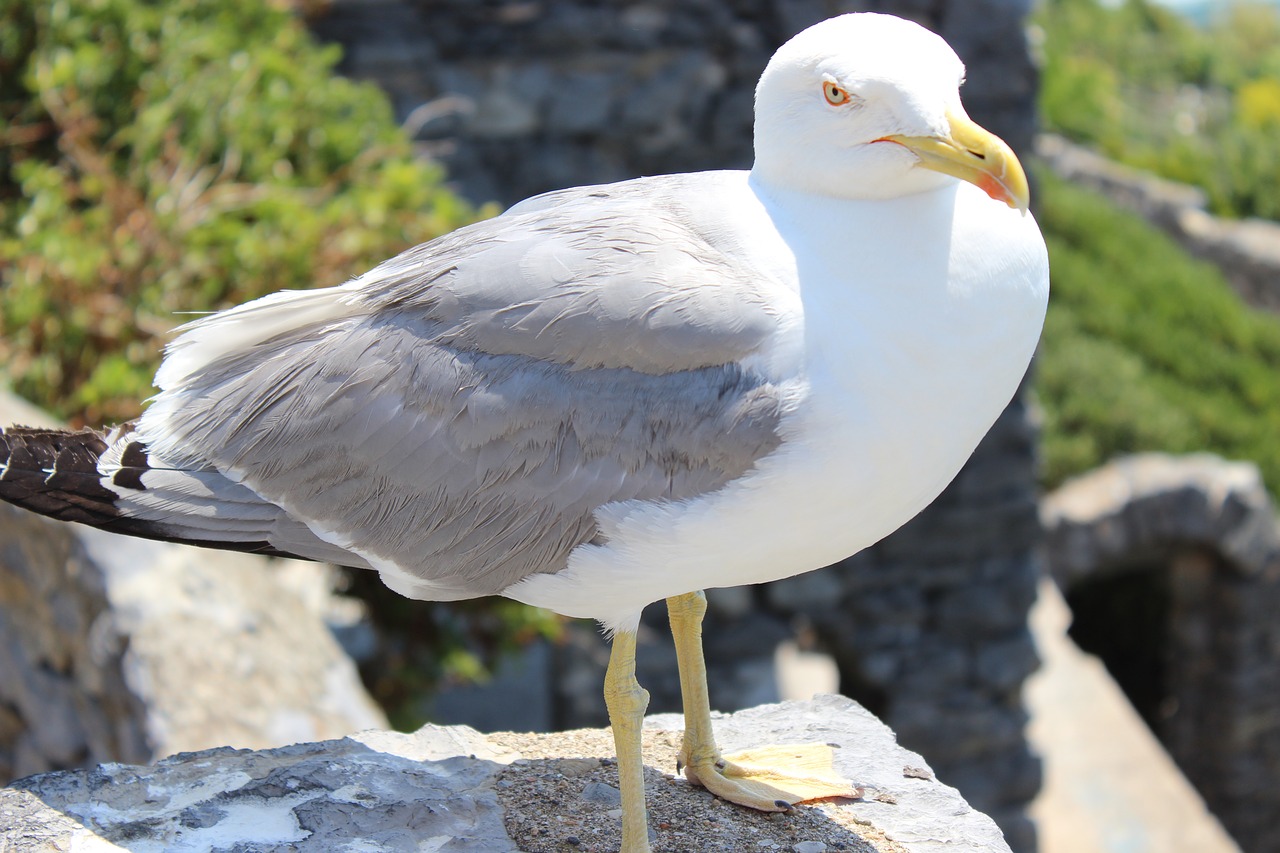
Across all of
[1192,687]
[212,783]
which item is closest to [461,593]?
[212,783]

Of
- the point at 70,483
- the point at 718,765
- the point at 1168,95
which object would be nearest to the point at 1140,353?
the point at 718,765

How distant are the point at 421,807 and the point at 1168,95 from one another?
2431 centimetres

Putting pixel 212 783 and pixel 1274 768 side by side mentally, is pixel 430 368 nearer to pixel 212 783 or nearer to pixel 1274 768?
pixel 212 783

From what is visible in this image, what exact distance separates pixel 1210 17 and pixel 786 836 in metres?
37.9

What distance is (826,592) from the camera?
632cm

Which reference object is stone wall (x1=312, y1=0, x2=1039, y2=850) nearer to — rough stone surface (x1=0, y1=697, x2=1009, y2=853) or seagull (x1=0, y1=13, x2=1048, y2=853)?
rough stone surface (x1=0, y1=697, x2=1009, y2=853)

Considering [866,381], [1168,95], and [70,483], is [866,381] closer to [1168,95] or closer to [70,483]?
[70,483]

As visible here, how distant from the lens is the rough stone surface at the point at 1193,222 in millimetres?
14195

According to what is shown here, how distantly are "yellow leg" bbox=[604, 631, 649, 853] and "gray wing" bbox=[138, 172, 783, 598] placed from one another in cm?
26

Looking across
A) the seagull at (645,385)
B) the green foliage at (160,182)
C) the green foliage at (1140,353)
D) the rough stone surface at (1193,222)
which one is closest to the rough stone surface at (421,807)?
the seagull at (645,385)

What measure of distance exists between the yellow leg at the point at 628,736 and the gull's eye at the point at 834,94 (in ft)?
3.00

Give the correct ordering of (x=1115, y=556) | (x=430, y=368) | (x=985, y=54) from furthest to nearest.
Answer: (x=1115, y=556)
(x=985, y=54)
(x=430, y=368)

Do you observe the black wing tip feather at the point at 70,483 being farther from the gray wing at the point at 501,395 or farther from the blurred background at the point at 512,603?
the blurred background at the point at 512,603

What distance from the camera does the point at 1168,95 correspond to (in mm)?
23672
